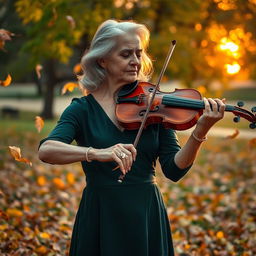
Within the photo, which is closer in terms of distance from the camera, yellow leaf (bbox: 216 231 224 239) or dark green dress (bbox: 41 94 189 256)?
dark green dress (bbox: 41 94 189 256)

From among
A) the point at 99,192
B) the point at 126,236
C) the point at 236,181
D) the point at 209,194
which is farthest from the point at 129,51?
the point at 236,181

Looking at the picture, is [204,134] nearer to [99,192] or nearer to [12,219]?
[99,192]

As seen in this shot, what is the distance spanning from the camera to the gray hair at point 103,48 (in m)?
3.00

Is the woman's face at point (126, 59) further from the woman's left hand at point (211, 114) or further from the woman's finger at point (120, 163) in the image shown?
the woman's finger at point (120, 163)

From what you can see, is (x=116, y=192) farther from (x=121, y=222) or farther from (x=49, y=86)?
(x=49, y=86)

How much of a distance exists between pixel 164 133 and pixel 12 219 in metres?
2.87

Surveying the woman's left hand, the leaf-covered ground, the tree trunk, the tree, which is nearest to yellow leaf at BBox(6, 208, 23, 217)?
the leaf-covered ground

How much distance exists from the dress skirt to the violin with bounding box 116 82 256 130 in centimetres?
34

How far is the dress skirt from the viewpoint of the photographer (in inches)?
116

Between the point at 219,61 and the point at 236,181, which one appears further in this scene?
the point at 219,61

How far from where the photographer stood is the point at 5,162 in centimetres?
911

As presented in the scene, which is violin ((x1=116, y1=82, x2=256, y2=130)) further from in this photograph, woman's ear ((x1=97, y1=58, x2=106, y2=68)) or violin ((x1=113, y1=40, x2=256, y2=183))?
woman's ear ((x1=97, y1=58, x2=106, y2=68))

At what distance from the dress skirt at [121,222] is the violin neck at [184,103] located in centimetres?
44

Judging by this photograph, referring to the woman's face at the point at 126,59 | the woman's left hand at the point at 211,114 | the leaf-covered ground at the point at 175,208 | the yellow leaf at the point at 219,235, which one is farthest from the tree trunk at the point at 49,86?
the woman's left hand at the point at 211,114
